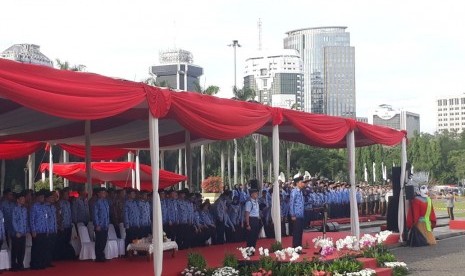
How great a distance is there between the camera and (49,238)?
11.2m

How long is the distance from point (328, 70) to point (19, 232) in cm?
16054

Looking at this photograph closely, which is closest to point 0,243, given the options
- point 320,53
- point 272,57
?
point 272,57

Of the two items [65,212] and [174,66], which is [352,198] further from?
[174,66]

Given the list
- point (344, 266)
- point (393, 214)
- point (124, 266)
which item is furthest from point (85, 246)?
point (393, 214)

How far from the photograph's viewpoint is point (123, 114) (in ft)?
39.9

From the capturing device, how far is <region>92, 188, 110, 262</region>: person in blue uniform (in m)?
12.2

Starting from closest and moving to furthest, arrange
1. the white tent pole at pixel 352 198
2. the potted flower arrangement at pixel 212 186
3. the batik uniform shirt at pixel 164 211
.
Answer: the batik uniform shirt at pixel 164 211
the white tent pole at pixel 352 198
the potted flower arrangement at pixel 212 186

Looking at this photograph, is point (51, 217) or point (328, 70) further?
point (328, 70)

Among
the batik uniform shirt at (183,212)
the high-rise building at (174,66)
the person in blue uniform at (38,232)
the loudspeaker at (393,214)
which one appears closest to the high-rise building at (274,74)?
the high-rise building at (174,66)

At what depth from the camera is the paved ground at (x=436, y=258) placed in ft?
41.1

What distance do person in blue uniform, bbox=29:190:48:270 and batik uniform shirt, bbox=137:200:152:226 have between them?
2.42 m

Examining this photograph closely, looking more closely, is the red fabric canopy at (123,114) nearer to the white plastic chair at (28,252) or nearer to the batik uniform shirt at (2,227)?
the batik uniform shirt at (2,227)

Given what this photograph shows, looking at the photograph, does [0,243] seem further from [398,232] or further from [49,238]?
[398,232]

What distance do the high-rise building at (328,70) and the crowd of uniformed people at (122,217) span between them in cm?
12426
